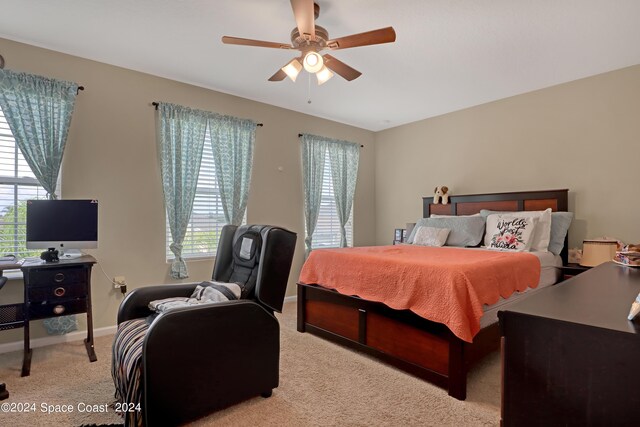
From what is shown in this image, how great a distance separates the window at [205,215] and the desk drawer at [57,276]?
1159 millimetres

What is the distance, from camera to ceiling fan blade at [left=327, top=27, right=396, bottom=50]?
2117mm

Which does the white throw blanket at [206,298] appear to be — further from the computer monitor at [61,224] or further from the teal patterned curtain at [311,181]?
the teal patterned curtain at [311,181]

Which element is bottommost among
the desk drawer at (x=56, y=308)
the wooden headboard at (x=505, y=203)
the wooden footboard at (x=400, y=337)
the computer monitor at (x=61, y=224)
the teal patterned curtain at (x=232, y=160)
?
the wooden footboard at (x=400, y=337)

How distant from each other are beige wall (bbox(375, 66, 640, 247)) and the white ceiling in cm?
26

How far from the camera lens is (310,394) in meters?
2.18

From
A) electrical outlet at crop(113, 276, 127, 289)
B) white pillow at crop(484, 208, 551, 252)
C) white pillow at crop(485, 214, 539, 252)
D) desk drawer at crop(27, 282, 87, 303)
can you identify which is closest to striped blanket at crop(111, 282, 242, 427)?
desk drawer at crop(27, 282, 87, 303)

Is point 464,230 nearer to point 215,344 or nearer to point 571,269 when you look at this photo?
point 571,269

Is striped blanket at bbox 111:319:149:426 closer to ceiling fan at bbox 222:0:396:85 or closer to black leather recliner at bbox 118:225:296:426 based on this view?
black leather recliner at bbox 118:225:296:426

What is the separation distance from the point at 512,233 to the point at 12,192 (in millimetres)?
4781

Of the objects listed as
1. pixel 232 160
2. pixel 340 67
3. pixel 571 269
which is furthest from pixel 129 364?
pixel 571 269

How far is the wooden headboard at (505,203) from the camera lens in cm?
369

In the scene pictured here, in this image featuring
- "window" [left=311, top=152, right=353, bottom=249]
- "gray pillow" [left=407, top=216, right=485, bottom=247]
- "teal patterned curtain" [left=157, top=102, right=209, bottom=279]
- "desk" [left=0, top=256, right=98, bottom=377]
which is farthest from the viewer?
"window" [left=311, top=152, right=353, bottom=249]

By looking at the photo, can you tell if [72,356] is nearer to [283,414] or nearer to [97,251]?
[97,251]

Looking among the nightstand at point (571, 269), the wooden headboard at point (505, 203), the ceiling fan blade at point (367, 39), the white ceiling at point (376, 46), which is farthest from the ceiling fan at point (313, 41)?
the nightstand at point (571, 269)
